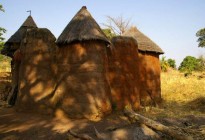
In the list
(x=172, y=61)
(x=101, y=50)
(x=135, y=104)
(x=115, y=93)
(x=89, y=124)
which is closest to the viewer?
(x=89, y=124)

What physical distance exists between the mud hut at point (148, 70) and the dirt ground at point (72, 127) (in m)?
3.76

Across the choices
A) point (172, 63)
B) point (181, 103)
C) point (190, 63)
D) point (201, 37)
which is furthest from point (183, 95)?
point (201, 37)

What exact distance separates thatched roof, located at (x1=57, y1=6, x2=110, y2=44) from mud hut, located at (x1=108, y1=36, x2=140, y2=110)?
132cm

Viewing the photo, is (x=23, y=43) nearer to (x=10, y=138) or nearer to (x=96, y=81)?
(x=96, y=81)

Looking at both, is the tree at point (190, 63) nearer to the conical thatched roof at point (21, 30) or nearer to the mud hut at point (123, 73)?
the conical thatched roof at point (21, 30)

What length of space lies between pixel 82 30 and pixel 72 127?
3963 millimetres

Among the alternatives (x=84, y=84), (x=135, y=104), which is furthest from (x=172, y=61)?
(x=84, y=84)

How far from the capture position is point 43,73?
11.5 metres

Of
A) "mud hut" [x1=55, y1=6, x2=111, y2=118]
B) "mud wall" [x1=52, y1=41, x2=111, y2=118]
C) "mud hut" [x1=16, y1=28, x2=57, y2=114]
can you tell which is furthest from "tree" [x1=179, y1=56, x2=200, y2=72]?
"mud hut" [x1=16, y1=28, x2=57, y2=114]

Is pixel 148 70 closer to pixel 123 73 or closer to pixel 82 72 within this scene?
pixel 123 73

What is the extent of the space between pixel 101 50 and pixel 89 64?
870 millimetres

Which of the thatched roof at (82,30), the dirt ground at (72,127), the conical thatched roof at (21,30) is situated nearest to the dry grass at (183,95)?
the dirt ground at (72,127)

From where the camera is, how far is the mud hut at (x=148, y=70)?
15.1 m

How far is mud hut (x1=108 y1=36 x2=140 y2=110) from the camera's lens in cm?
1205
